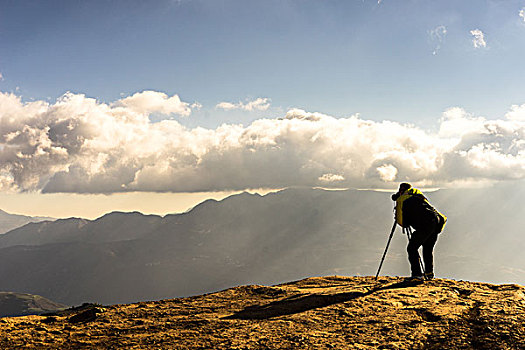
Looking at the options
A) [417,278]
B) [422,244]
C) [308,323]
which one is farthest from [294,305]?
[422,244]

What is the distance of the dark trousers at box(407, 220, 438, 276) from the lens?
45.4 feet

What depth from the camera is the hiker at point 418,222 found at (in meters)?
13.9

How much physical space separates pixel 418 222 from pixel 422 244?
40.2 inches

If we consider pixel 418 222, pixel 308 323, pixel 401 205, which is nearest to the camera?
pixel 308 323

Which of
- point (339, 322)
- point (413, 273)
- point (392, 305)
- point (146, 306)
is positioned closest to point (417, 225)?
point (413, 273)

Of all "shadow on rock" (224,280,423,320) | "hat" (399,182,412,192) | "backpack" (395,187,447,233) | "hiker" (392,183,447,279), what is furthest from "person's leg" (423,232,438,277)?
"shadow on rock" (224,280,423,320)

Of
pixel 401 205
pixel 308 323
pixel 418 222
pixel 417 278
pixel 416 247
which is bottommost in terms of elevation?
pixel 417 278

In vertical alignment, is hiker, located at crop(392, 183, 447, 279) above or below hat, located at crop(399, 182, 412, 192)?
below

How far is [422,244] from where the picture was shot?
46.7 feet

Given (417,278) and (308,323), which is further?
(417,278)

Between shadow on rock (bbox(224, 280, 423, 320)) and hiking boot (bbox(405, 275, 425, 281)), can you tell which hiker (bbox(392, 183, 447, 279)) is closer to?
hiking boot (bbox(405, 275, 425, 281))

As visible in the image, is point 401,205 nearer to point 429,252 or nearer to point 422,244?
point 422,244

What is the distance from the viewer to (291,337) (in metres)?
7.50

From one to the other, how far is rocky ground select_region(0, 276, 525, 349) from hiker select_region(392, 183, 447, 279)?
2389 millimetres
